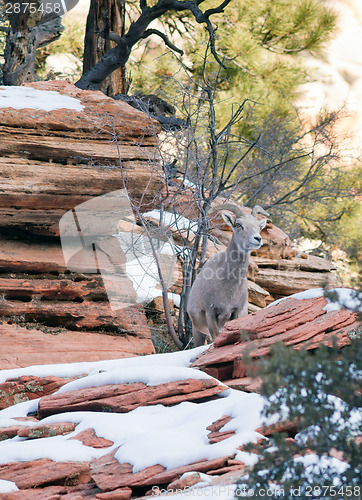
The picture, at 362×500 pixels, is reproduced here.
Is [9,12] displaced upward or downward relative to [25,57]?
upward

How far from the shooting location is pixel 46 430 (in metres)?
4.25

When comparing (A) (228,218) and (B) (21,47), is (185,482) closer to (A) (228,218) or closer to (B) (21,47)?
(A) (228,218)

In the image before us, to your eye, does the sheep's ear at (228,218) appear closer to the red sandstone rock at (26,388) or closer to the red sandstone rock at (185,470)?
the red sandstone rock at (26,388)

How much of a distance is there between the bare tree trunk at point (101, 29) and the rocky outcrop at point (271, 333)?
287 inches

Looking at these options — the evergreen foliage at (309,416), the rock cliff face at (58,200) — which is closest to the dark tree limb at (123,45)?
the rock cliff face at (58,200)

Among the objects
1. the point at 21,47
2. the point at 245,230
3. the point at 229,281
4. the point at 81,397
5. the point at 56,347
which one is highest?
the point at 21,47

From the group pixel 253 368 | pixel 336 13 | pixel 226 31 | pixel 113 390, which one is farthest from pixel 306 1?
pixel 253 368

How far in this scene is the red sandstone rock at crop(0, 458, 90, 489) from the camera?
3518 millimetres

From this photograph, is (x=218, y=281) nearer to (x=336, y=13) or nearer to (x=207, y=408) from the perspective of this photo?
(x=207, y=408)

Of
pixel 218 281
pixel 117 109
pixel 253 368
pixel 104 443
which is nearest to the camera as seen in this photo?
pixel 253 368

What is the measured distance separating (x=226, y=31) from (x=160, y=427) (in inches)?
453

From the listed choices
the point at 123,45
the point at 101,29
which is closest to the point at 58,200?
the point at 123,45

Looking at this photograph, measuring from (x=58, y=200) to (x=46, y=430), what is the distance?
355cm

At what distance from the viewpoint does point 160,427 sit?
401 centimetres
